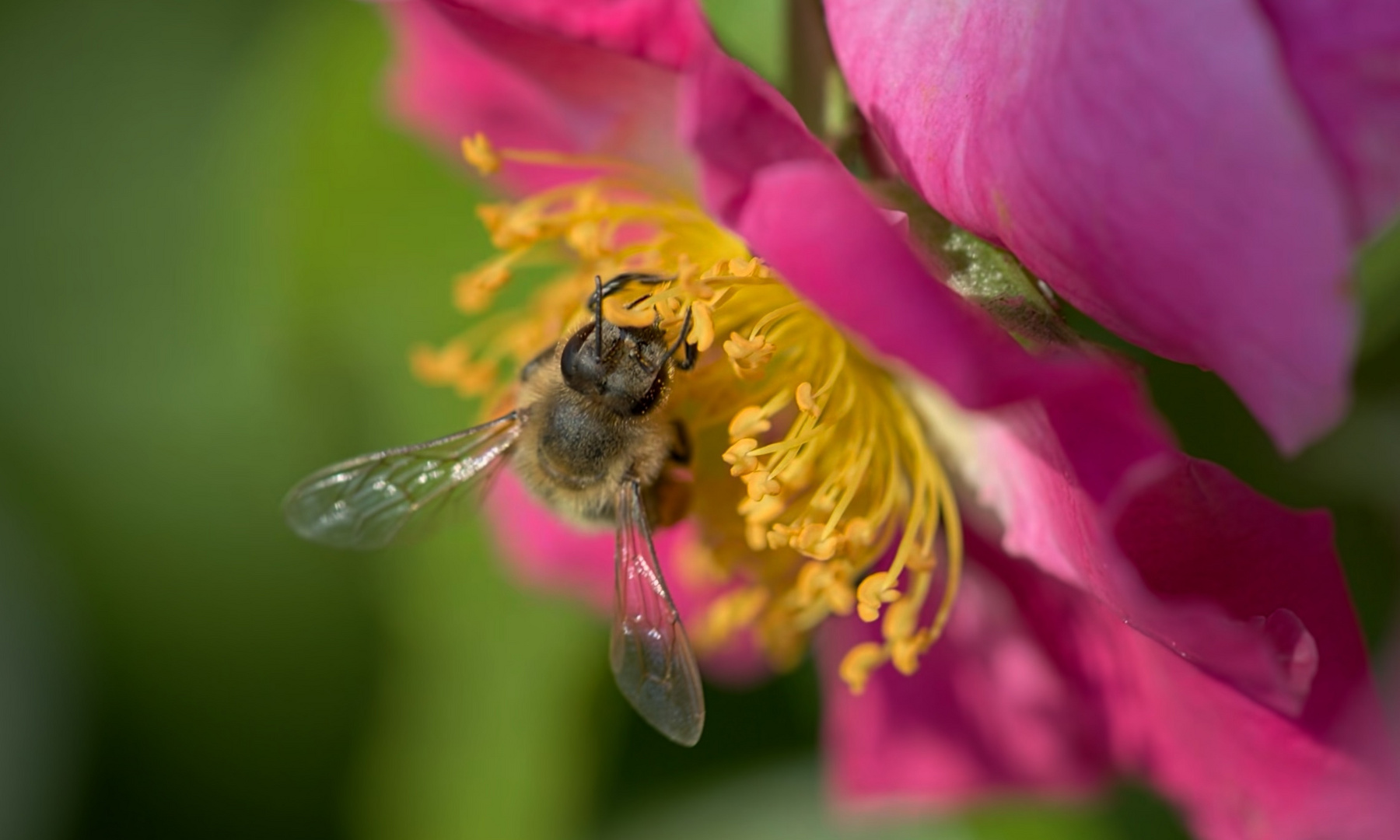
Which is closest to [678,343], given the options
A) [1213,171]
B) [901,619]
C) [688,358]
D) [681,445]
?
[688,358]

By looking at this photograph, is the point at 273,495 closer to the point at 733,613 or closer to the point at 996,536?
the point at 733,613

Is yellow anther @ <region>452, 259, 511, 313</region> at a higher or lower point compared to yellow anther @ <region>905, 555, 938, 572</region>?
higher

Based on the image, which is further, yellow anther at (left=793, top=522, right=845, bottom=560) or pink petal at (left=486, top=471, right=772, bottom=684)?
pink petal at (left=486, top=471, right=772, bottom=684)

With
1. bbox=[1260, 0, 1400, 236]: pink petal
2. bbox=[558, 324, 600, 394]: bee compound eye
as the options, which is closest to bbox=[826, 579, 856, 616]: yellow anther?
bbox=[558, 324, 600, 394]: bee compound eye

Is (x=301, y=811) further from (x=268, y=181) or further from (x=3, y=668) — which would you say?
(x=268, y=181)

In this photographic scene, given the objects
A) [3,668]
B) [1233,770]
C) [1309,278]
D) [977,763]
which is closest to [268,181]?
[3,668]

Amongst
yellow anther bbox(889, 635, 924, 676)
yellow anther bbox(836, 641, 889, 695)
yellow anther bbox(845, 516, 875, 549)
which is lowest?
yellow anther bbox(836, 641, 889, 695)

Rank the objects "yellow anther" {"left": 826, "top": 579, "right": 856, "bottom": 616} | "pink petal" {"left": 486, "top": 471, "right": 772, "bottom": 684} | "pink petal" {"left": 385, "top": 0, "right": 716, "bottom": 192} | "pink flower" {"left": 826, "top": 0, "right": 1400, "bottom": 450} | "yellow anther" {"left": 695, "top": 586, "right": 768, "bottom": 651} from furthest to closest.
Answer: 1. "pink petal" {"left": 486, "top": 471, "right": 772, "bottom": 684}
2. "yellow anther" {"left": 695, "top": 586, "right": 768, "bottom": 651}
3. "yellow anther" {"left": 826, "top": 579, "right": 856, "bottom": 616}
4. "pink petal" {"left": 385, "top": 0, "right": 716, "bottom": 192}
5. "pink flower" {"left": 826, "top": 0, "right": 1400, "bottom": 450}

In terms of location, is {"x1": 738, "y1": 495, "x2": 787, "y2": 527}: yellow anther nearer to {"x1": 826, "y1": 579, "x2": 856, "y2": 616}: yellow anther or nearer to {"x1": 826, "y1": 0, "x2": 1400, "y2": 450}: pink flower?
{"x1": 826, "y1": 579, "x2": 856, "y2": 616}: yellow anther
